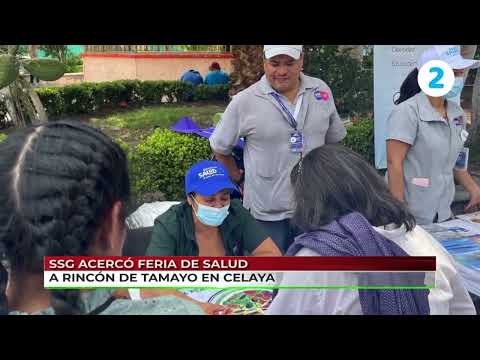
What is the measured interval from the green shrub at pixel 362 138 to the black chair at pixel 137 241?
1087mm

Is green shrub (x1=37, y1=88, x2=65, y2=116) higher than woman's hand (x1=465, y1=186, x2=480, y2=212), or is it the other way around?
green shrub (x1=37, y1=88, x2=65, y2=116)

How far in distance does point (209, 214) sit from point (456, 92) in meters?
1.43

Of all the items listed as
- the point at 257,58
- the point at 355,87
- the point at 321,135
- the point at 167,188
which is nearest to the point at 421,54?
the point at 355,87

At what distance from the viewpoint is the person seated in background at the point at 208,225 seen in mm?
2656

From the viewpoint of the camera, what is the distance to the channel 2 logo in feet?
9.28

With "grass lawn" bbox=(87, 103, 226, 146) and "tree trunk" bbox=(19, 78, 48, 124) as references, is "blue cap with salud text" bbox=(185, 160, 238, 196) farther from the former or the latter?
"tree trunk" bbox=(19, 78, 48, 124)

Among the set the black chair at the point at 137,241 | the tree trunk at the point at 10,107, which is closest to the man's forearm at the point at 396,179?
the black chair at the point at 137,241

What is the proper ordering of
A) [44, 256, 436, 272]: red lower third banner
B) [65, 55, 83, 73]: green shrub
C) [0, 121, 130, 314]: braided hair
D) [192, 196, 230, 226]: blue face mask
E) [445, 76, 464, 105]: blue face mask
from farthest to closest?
[445, 76, 464, 105]: blue face mask < [65, 55, 83, 73]: green shrub < [192, 196, 230, 226]: blue face mask < [44, 256, 436, 272]: red lower third banner < [0, 121, 130, 314]: braided hair

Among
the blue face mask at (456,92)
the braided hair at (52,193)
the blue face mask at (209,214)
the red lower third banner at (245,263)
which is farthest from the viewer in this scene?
the blue face mask at (456,92)

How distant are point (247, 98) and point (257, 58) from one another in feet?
0.67

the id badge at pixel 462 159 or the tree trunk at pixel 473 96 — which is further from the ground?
the tree trunk at pixel 473 96

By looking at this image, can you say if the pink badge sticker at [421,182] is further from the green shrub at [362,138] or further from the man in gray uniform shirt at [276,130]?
the man in gray uniform shirt at [276,130]

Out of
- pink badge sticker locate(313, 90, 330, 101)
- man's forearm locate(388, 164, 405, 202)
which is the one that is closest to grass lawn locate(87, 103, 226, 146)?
pink badge sticker locate(313, 90, 330, 101)

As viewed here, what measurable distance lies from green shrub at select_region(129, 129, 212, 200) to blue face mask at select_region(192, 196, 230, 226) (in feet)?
0.54
